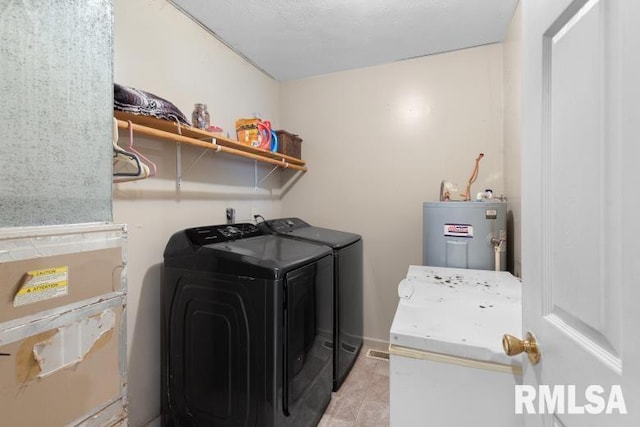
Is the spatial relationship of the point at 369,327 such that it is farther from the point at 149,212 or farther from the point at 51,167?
the point at 51,167

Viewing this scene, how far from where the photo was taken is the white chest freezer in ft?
2.80

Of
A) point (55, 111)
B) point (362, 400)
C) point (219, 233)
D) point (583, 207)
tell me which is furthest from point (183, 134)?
point (362, 400)

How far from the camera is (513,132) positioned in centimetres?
199

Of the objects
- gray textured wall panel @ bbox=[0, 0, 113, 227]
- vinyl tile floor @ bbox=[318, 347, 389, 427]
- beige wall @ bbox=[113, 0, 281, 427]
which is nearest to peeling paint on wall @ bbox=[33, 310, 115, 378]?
gray textured wall panel @ bbox=[0, 0, 113, 227]

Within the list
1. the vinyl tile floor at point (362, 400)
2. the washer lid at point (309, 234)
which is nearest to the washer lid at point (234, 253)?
the washer lid at point (309, 234)

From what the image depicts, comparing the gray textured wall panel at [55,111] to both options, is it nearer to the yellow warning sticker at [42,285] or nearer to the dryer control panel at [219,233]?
the yellow warning sticker at [42,285]

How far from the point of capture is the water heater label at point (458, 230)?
186cm

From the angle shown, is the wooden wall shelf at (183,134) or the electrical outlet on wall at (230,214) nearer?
the wooden wall shelf at (183,134)

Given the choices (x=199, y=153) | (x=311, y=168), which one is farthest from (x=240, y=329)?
(x=311, y=168)

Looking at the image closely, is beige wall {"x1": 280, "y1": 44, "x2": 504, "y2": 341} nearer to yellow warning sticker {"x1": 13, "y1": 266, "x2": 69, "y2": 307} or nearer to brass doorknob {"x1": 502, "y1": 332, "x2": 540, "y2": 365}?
brass doorknob {"x1": 502, "y1": 332, "x2": 540, "y2": 365}

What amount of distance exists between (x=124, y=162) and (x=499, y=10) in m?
2.47

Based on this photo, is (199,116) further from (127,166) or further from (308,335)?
(308,335)

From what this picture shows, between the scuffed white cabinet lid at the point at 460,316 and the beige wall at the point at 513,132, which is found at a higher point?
the beige wall at the point at 513,132

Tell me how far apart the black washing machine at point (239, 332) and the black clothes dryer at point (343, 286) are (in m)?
0.29
